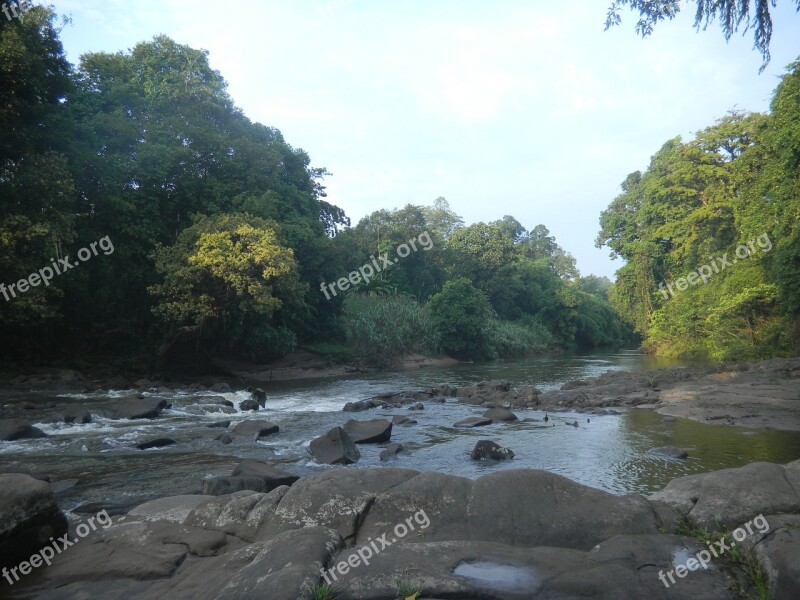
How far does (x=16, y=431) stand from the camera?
1226 cm

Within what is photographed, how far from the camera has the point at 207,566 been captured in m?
5.17

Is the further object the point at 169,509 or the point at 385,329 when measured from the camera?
the point at 385,329

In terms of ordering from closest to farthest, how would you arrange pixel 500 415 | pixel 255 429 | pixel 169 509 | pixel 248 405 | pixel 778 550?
pixel 778 550, pixel 169 509, pixel 255 429, pixel 500 415, pixel 248 405

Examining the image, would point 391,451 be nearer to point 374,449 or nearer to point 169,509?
point 374,449

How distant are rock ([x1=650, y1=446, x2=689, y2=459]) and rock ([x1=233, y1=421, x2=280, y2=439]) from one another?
28.0ft

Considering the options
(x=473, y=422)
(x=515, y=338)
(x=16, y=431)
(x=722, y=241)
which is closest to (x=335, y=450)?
(x=473, y=422)

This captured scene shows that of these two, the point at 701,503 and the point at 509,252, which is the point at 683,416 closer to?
the point at 701,503

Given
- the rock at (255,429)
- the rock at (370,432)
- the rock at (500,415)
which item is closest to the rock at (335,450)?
the rock at (370,432)

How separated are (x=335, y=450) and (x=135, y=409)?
7.96m

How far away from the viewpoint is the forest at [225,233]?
825 inches

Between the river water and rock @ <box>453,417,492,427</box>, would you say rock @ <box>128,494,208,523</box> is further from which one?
rock @ <box>453,417,492,427</box>

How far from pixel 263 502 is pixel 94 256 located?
23.8 meters

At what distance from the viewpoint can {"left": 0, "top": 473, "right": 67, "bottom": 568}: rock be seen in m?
5.36

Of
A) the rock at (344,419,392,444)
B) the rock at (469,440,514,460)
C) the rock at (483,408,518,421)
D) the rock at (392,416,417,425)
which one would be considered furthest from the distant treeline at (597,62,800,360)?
the rock at (344,419,392,444)
